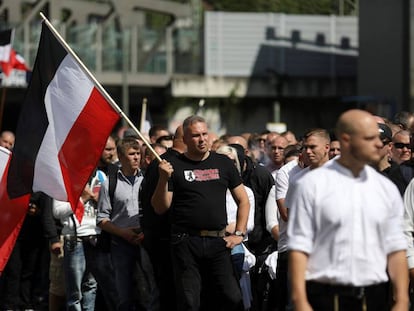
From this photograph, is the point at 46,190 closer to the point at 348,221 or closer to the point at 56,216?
the point at 56,216

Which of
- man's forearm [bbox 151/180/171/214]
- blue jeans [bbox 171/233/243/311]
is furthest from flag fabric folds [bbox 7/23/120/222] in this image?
blue jeans [bbox 171/233/243/311]

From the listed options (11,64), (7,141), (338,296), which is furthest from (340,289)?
(11,64)

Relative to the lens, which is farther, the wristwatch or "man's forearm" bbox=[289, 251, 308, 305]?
the wristwatch

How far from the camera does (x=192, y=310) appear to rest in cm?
1026

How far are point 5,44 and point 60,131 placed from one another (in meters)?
9.08

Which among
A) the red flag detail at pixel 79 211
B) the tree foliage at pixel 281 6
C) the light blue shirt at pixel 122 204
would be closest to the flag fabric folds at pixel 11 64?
the light blue shirt at pixel 122 204

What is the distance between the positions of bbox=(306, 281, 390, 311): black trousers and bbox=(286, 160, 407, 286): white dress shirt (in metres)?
0.06

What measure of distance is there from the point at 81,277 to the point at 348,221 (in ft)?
19.2

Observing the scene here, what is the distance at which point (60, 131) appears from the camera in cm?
1053

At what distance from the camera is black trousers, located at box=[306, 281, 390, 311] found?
7062 mm

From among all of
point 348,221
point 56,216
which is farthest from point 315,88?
point 348,221

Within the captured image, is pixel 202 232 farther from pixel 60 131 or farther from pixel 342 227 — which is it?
Answer: pixel 342 227

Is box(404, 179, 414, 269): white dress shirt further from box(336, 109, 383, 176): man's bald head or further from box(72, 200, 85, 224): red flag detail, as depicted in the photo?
box(72, 200, 85, 224): red flag detail

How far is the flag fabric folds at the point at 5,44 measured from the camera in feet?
61.9
